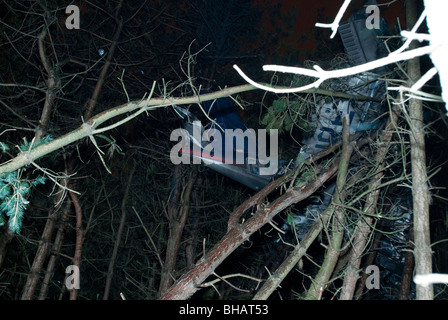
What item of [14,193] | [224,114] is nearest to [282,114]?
[224,114]

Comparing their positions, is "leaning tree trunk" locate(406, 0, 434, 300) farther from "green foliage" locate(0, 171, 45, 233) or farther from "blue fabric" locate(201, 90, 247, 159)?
"blue fabric" locate(201, 90, 247, 159)

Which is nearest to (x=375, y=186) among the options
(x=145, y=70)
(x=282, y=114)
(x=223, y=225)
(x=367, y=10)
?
(x=282, y=114)

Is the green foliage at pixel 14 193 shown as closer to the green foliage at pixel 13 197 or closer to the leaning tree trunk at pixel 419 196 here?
the green foliage at pixel 13 197

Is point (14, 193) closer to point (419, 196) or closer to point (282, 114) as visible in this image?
point (419, 196)

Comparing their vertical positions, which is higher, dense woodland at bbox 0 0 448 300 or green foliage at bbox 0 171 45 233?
dense woodland at bbox 0 0 448 300

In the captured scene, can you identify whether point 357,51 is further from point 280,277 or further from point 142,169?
point 142,169

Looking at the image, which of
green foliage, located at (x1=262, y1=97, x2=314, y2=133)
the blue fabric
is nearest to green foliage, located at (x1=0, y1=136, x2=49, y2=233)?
green foliage, located at (x1=262, y1=97, x2=314, y2=133)

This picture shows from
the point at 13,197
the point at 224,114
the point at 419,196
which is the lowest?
the point at 13,197

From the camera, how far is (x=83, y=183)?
10.3 meters

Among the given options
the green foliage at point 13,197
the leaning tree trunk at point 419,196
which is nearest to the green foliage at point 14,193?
the green foliage at point 13,197

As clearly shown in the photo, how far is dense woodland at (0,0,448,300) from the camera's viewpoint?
3936 mm

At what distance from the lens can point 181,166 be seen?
351 inches

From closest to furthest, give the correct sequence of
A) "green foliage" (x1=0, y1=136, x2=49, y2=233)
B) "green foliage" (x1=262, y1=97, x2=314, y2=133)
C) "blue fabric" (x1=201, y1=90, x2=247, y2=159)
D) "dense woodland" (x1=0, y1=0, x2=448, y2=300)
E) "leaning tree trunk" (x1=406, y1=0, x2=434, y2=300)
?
1. "leaning tree trunk" (x1=406, y1=0, x2=434, y2=300)
2. "green foliage" (x1=0, y1=136, x2=49, y2=233)
3. "dense woodland" (x1=0, y1=0, x2=448, y2=300)
4. "green foliage" (x1=262, y1=97, x2=314, y2=133)
5. "blue fabric" (x1=201, y1=90, x2=247, y2=159)
